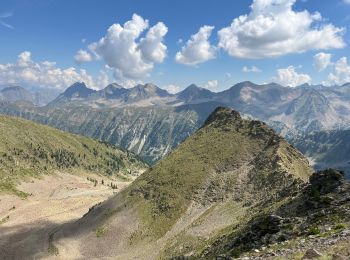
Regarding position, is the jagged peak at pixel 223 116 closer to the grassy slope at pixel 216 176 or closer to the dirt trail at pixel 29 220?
the grassy slope at pixel 216 176

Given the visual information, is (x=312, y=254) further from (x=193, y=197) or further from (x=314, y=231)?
(x=193, y=197)

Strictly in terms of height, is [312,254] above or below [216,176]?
above

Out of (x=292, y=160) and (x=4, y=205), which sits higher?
(x=292, y=160)

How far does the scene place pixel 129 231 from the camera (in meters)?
103

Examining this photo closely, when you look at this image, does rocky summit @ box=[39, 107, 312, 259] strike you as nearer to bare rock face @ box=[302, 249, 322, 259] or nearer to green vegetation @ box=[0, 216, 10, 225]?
green vegetation @ box=[0, 216, 10, 225]

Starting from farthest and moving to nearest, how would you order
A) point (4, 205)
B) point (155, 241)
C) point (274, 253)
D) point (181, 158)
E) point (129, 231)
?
point (4, 205), point (181, 158), point (129, 231), point (155, 241), point (274, 253)

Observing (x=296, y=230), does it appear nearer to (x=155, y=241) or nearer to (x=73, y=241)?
(x=155, y=241)

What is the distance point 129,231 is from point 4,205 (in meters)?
106

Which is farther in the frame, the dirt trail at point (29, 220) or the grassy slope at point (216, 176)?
the dirt trail at point (29, 220)

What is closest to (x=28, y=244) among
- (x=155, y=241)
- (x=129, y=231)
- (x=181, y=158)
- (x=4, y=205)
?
(x=129, y=231)

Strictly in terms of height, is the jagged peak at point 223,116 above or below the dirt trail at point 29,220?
above

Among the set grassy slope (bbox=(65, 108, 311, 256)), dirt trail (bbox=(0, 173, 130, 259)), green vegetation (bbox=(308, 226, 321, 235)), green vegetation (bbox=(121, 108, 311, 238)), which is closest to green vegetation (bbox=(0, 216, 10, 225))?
dirt trail (bbox=(0, 173, 130, 259))

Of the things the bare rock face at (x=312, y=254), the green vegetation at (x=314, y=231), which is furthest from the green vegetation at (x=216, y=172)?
the bare rock face at (x=312, y=254)

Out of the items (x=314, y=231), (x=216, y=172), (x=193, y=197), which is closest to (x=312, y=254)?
(x=314, y=231)
